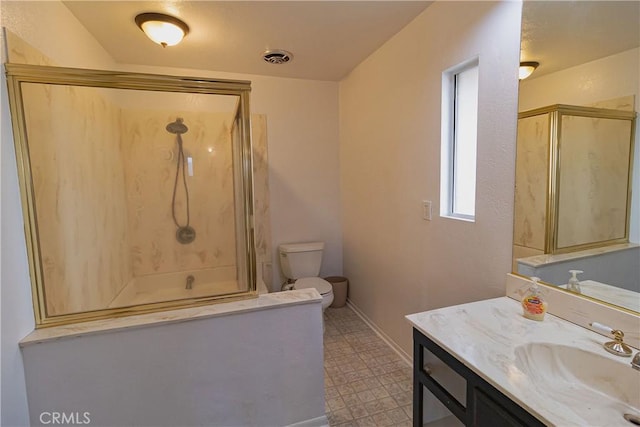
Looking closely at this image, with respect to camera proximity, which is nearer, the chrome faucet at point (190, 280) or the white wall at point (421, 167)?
the white wall at point (421, 167)

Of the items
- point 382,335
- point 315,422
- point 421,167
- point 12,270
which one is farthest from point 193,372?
point 421,167

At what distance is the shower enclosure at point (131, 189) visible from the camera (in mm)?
1430

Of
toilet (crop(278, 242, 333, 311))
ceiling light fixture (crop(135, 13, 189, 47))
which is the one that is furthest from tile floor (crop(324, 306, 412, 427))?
ceiling light fixture (crop(135, 13, 189, 47))

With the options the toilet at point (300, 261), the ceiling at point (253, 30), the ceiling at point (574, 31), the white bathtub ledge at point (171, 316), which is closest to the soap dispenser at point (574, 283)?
the ceiling at point (574, 31)

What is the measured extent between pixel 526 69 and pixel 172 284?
9.08ft

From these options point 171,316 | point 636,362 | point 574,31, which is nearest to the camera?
point 636,362

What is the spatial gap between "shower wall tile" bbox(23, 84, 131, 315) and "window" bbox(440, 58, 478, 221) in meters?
2.08

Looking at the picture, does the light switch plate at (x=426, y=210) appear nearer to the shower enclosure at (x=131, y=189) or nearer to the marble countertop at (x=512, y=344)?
the marble countertop at (x=512, y=344)

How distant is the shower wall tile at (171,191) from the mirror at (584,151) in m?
2.09

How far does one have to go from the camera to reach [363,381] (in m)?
2.09

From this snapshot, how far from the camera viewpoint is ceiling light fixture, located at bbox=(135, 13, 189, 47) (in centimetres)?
190

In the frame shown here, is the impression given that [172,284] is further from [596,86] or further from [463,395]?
[596,86]

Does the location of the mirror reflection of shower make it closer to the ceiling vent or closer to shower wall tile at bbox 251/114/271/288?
shower wall tile at bbox 251/114/271/288

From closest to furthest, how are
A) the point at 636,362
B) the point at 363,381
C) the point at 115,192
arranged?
the point at 636,362, the point at 363,381, the point at 115,192
